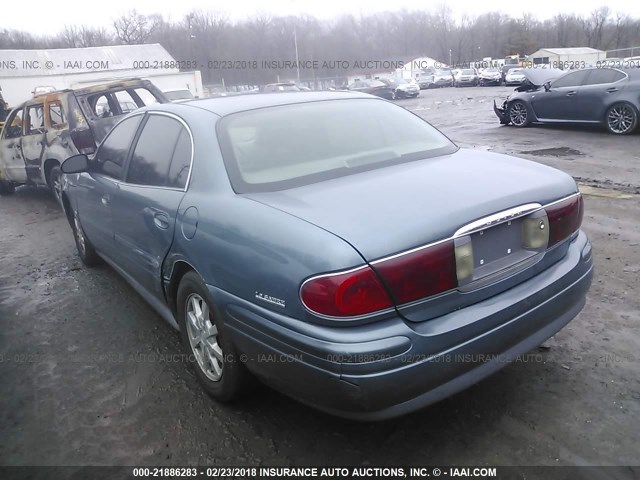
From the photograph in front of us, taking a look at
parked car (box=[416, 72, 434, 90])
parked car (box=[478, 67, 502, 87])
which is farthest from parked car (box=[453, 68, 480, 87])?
parked car (box=[416, 72, 434, 90])

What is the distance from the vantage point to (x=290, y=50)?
7931 centimetres

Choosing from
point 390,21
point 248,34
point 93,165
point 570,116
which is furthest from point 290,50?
point 93,165

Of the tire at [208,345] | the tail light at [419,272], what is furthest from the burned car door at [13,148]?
the tail light at [419,272]

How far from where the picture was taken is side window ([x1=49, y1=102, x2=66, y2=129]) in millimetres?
7660

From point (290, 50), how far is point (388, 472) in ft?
271

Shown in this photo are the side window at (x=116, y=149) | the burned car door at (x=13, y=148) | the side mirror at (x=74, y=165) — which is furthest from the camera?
the burned car door at (x=13, y=148)

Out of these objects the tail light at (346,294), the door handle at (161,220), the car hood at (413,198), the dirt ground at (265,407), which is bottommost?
the dirt ground at (265,407)

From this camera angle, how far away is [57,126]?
25.3 feet

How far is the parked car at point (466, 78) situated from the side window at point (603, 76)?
31827mm

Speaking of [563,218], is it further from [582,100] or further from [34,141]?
[582,100]

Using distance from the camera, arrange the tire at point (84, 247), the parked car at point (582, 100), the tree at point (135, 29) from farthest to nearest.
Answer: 1. the tree at point (135, 29)
2. the parked car at point (582, 100)
3. the tire at point (84, 247)

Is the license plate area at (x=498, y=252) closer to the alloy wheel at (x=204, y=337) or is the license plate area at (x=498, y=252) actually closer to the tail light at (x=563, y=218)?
the tail light at (x=563, y=218)

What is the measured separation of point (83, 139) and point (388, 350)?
21.6ft

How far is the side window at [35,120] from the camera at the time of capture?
322 inches
